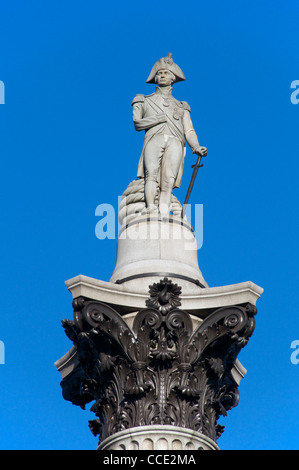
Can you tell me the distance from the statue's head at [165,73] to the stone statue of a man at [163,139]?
0.09 ft

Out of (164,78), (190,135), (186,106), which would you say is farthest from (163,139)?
(164,78)

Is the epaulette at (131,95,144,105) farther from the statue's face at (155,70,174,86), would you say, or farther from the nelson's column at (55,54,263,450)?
the nelson's column at (55,54,263,450)

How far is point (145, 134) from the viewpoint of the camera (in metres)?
31.5

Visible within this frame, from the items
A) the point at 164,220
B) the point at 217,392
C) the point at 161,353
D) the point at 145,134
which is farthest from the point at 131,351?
the point at 145,134

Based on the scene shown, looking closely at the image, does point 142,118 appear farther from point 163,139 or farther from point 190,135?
point 190,135

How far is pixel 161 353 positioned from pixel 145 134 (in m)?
7.59

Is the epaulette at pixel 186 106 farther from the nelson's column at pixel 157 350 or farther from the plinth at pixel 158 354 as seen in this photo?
the plinth at pixel 158 354

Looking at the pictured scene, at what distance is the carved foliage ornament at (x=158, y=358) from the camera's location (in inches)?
1028

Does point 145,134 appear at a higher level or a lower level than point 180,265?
higher

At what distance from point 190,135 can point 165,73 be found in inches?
83.1

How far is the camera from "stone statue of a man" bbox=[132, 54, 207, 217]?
3084cm

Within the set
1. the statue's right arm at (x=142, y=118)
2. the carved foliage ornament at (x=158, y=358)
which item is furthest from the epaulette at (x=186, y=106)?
the carved foliage ornament at (x=158, y=358)
